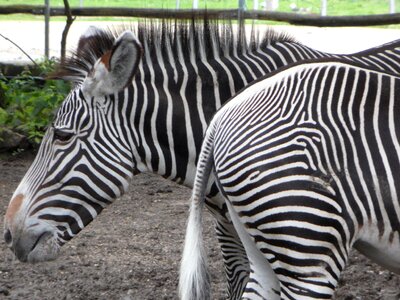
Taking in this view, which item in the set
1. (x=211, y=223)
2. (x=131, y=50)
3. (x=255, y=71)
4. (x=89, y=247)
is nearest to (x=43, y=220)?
(x=131, y=50)

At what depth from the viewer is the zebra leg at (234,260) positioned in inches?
199

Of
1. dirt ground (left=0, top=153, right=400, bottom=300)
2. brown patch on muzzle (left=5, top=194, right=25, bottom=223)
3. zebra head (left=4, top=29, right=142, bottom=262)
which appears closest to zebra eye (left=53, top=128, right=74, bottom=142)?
zebra head (left=4, top=29, right=142, bottom=262)

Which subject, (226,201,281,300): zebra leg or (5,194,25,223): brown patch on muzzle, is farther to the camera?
(5,194,25,223): brown patch on muzzle

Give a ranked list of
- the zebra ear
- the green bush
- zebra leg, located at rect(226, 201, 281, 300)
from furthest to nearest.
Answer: the green bush
the zebra ear
zebra leg, located at rect(226, 201, 281, 300)

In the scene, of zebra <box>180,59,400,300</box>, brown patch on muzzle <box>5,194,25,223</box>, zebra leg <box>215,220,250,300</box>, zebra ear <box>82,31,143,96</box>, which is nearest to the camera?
zebra <box>180,59,400,300</box>

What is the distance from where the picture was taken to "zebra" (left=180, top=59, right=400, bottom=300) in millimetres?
3467

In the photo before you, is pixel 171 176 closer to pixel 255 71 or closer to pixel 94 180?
pixel 94 180

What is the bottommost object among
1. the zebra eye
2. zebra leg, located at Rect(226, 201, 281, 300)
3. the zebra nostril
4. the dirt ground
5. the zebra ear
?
the dirt ground

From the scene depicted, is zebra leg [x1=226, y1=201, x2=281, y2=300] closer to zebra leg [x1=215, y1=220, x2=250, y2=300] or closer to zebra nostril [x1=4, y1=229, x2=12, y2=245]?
zebra leg [x1=215, y1=220, x2=250, y2=300]

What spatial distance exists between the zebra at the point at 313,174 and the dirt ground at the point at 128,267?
231 centimetres

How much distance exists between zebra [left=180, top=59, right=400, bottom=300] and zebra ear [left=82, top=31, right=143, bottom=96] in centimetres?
96

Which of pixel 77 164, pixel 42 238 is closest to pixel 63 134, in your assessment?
pixel 77 164

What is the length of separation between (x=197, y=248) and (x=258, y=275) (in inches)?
11.2

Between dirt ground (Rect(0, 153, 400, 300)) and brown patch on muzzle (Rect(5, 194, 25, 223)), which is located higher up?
brown patch on muzzle (Rect(5, 194, 25, 223))
